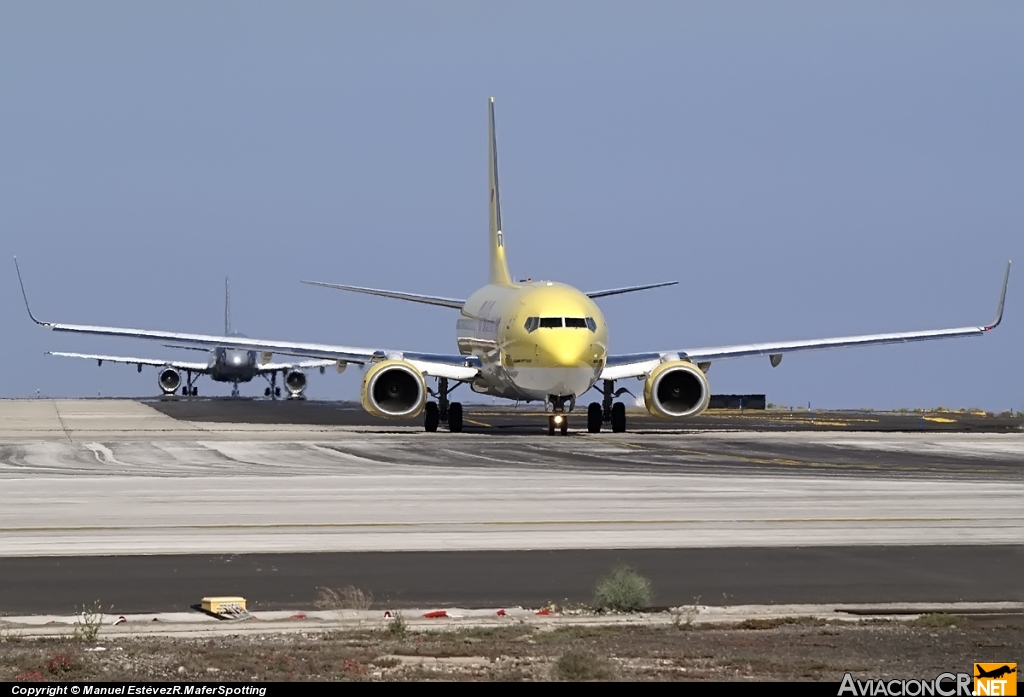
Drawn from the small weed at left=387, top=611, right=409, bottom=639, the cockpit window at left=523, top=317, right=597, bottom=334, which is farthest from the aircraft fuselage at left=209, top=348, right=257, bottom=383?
the small weed at left=387, top=611, right=409, bottom=639

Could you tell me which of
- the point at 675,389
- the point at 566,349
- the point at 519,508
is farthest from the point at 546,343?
the point at 519,508

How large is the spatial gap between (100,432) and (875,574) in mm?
31202

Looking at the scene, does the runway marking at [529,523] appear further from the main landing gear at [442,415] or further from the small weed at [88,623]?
the main landing gear at [442,415]

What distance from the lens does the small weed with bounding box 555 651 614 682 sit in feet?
28.9

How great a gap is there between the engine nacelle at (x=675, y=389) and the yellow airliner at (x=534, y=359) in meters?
0.03

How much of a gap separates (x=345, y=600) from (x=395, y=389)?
1185 inches

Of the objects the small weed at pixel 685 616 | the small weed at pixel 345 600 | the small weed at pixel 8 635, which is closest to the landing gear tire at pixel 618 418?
the small weed at pixel 345 600

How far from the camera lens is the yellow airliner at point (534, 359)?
1592 inches

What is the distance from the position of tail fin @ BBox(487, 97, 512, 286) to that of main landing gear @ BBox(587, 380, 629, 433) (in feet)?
29.5

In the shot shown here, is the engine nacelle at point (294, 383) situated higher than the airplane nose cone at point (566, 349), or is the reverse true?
the engine nacelle at point (294, 383)

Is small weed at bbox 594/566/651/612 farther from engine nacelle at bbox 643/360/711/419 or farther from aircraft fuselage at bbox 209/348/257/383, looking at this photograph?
aircraft fuselage at bbox 209/348/257/383

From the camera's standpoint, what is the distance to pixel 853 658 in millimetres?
9633

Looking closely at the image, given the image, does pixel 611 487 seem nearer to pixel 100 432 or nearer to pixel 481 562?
pixel 481 562

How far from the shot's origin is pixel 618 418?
43594mm
